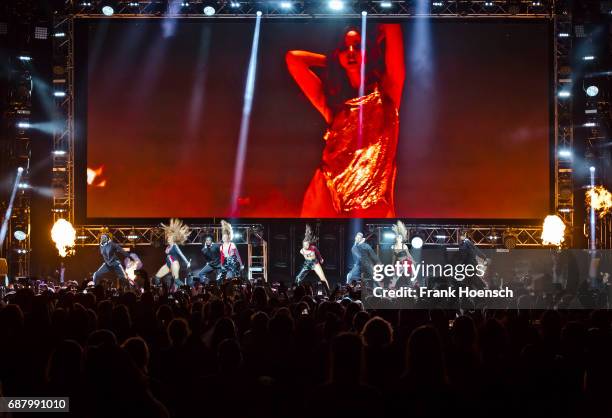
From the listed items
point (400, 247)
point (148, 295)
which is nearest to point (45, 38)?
point (400, 247)

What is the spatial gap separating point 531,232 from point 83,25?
14114 millimetres

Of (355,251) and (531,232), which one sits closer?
(355,251)

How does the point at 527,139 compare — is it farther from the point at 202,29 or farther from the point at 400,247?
the point at 202,29

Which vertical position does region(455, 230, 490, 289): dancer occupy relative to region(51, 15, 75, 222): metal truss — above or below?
below

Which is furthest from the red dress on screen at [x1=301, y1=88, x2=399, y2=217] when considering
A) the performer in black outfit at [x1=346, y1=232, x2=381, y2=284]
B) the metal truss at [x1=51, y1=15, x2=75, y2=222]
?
the metal truss at [x1=51, y1=15, x2=75, y2=222]

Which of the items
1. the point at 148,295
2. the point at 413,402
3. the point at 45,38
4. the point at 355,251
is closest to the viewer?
the point at 413,402

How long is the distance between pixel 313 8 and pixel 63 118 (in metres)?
7.71

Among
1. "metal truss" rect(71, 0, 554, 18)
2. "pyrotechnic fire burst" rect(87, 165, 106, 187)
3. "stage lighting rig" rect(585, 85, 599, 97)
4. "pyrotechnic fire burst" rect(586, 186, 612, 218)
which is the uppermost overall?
"metal truss" rect(71, 0, 554, 18)

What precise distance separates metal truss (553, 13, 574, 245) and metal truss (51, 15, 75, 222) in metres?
13.6

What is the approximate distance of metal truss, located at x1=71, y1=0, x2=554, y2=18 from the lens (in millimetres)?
20828

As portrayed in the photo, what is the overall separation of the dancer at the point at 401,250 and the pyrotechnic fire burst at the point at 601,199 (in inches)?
206

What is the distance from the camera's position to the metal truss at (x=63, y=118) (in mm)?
20844

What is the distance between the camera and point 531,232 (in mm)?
21344

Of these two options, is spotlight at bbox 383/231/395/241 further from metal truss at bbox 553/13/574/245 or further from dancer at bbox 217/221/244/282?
metal truss at bbox 553/13/574/245
